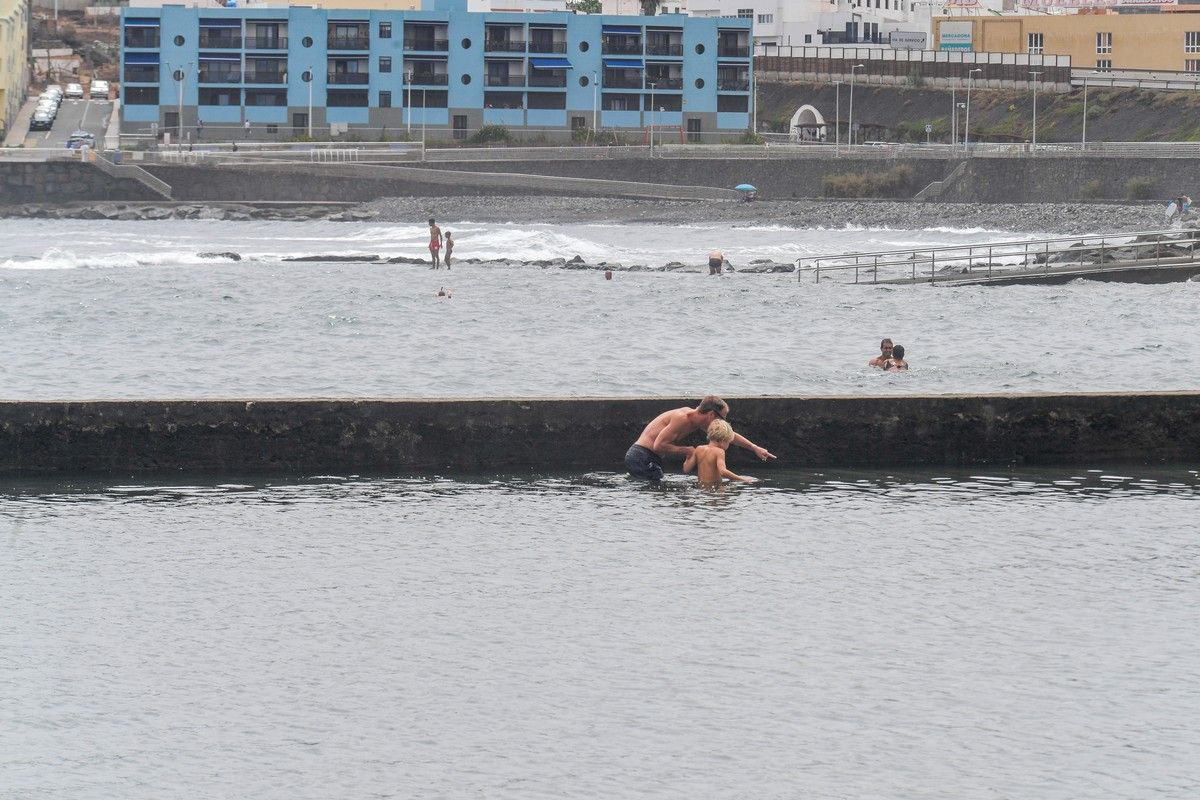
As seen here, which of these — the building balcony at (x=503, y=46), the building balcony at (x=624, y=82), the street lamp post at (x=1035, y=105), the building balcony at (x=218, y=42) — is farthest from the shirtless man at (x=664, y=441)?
the building balcony at (x=624, y=82)

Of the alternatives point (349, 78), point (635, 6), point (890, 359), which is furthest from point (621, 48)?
point (890, 359)

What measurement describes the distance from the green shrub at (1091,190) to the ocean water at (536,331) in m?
21.9

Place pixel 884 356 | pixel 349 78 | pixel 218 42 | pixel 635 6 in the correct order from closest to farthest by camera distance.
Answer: pixel 884 356 < pixel 218 42 < pixel 349 78 < pixel 635 6

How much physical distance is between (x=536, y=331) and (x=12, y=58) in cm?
7266

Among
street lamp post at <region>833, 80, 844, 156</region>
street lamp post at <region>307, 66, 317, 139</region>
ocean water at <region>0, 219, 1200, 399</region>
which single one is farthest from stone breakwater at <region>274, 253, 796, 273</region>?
street lamp post at <region>833, 80, 844, 156</region>

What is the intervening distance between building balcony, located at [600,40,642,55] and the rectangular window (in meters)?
25.7

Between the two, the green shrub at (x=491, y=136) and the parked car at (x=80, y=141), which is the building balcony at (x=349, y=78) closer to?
the green shrub at (x=491, y=136)

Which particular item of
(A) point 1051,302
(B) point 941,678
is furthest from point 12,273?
(B) point 941,678

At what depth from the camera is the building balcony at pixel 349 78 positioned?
97875 mm

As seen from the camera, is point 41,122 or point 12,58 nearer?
point 41,122

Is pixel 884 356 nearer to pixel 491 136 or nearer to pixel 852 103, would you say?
pixel 491 136

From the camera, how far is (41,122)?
98250mm

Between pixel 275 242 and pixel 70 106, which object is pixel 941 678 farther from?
pixel 70 106

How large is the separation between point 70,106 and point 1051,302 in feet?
273
